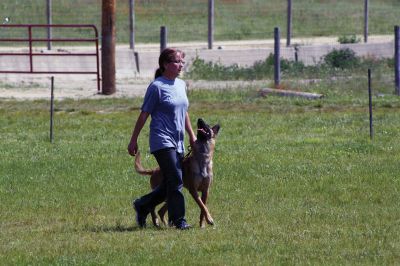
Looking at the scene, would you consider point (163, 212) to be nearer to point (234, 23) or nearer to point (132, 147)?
point (132, 147)

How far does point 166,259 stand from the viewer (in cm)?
938

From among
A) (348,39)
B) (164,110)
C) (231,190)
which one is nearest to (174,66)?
(164,110)

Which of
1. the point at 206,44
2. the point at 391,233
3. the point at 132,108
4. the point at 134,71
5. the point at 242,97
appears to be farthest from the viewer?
the point at 206,44

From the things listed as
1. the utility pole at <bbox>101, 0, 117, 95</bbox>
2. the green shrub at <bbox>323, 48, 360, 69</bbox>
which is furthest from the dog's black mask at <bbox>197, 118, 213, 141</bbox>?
the green shrub at <bbox>323, 48, 360, 69</bbox>

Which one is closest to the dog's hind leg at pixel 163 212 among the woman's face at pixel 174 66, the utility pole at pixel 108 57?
the woman's face at pixel 174 66

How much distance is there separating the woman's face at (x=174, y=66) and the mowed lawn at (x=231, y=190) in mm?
1488

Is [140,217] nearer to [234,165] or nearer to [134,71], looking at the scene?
[234,165]

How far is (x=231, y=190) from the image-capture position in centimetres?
1325

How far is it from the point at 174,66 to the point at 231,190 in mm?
2988

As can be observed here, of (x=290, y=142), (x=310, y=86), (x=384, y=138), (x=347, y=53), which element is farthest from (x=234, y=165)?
(x=347, y=53)

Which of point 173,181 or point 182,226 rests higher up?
point 173,181

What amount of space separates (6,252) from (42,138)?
26.5 feet

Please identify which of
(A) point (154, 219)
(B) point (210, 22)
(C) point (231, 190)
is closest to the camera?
(A) point (154, 219)

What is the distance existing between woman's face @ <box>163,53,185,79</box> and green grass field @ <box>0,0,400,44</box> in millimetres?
23898
